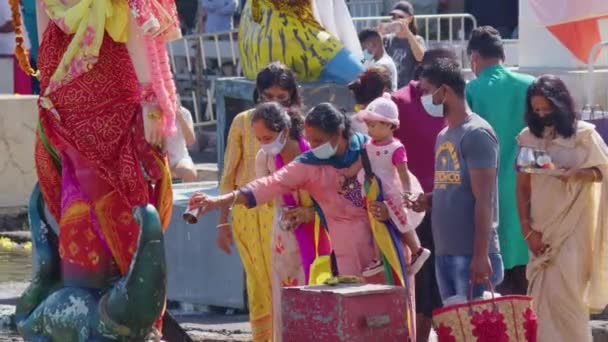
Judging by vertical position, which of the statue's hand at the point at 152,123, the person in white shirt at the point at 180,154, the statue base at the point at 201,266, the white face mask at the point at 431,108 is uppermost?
the statue's hand at the point at 152,123

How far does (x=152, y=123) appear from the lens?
7.01 m

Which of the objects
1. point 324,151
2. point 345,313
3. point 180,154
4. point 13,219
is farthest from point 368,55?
point 345,313

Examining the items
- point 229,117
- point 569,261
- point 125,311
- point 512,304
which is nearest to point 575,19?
point 229,117

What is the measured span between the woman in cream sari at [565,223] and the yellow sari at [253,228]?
126 cm

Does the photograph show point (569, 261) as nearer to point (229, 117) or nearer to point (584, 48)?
point (229, 117)

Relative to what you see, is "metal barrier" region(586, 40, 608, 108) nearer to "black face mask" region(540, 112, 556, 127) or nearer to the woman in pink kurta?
"black face mask" region(540, 112, 556, 127)

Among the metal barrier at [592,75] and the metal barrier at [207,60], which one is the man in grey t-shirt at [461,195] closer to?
the metal barrier at [592,75]

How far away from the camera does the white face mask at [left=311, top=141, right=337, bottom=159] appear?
7.68 metres

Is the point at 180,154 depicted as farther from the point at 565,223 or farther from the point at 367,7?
the point at 367,7

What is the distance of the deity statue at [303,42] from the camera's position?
31.9 ft

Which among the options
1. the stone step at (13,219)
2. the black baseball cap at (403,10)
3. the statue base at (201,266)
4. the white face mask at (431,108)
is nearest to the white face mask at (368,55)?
the black baseball cap at (403,10)

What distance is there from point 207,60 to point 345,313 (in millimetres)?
11153

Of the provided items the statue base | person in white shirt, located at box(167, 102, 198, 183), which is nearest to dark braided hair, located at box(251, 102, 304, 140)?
person in white shirt, located at box(167, 102, 198, 183)

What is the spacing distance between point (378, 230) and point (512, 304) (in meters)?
0.69
